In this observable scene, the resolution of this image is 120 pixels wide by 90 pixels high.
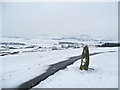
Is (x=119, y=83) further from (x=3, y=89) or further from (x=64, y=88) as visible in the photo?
(x=3, y=89)

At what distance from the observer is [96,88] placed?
10.6m

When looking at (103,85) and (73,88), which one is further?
(103,85)

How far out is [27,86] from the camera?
1131 cm

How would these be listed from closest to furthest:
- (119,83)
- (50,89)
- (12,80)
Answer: (50,89)
(119,83)
(12,80)

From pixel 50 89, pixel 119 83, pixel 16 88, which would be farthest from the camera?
pixel 119 83

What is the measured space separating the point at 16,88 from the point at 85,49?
7.95m

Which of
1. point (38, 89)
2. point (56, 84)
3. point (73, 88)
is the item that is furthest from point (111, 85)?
point (38, 89)

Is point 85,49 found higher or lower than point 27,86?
higher

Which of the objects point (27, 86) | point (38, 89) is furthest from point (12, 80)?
point (38, 89)

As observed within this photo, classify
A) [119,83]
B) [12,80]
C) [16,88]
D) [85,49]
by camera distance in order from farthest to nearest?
[85,49]
[12,80]
[119,83]
[16,88]

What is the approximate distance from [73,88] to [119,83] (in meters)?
3.26

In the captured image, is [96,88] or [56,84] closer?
[96,88]

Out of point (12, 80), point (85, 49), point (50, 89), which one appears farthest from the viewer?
point (85, 49)

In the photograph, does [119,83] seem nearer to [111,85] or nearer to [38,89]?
[111,85]
